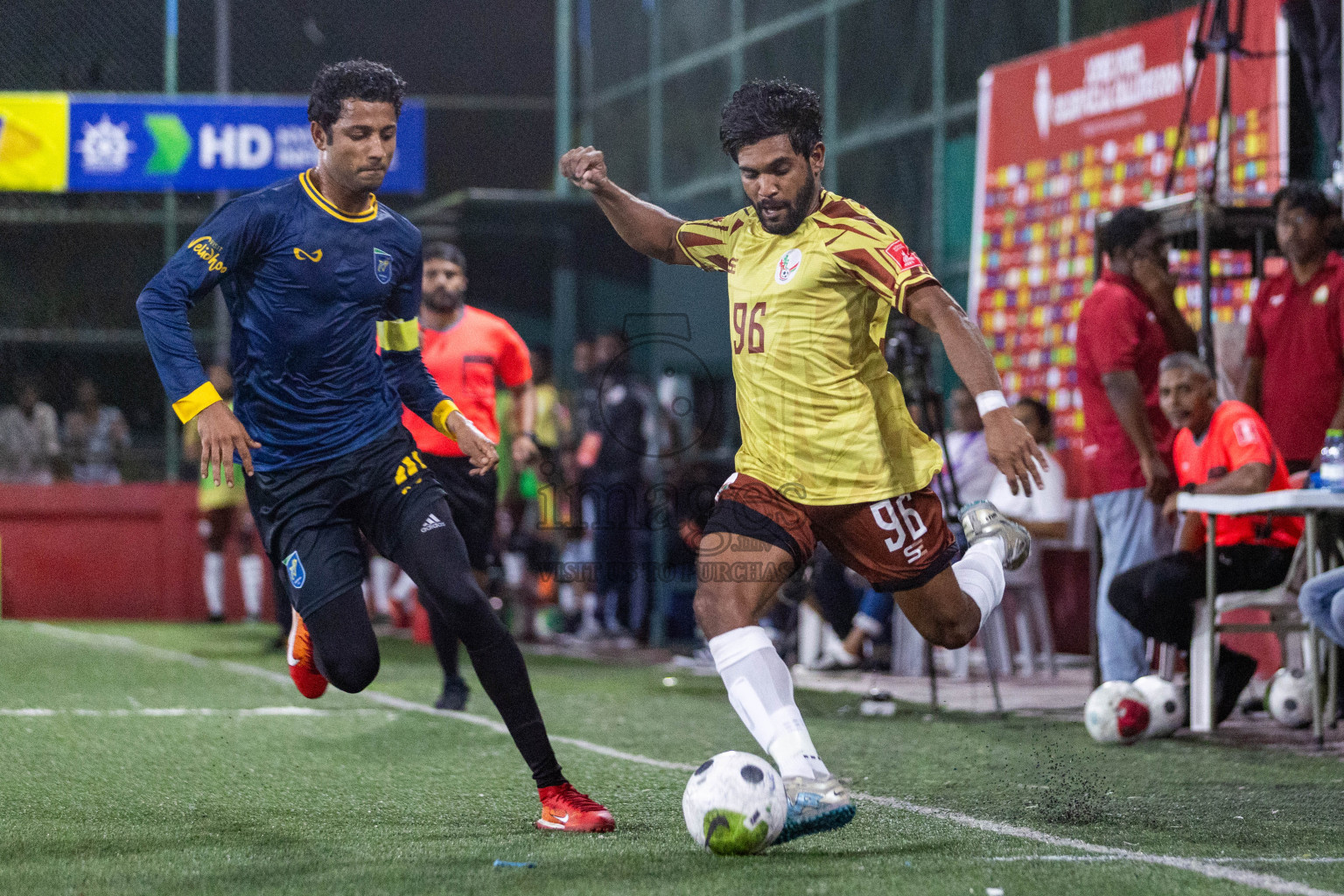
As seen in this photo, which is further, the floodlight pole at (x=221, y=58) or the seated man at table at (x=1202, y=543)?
the floodlight pole at (x=221, y=58)

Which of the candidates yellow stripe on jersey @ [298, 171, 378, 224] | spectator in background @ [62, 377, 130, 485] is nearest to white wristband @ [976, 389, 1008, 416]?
yellow stripe on jersey @ [298, 171, 378, 224]

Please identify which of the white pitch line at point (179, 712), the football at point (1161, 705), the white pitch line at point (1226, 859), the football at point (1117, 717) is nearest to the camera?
the white pitch line at point (1226, 859)

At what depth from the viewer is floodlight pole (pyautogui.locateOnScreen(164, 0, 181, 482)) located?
1619cm

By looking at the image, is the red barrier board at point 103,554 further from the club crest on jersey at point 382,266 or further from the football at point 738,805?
the football at point 738,805

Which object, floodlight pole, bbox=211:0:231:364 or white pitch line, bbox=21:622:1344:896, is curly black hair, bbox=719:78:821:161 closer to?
white pitch line, bbox=21:622:1344:896

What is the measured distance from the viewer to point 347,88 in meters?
4.82

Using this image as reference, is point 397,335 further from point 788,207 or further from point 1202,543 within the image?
point 1202,543

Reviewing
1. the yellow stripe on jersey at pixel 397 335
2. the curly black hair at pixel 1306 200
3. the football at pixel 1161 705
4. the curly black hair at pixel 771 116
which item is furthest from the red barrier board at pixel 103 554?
the curly black hair at pixel 771 116

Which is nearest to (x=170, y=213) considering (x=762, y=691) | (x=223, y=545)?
(x=223, y=545)

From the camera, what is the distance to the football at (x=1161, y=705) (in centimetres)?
698

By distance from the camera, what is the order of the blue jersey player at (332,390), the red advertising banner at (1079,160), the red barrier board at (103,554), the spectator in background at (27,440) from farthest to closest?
the spectator in background at (27,440), the red barrier board at (103,554), the red advertising banner at (1079,160), the blue jersey player at (332,390)

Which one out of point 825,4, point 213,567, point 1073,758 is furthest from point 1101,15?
point 213,567

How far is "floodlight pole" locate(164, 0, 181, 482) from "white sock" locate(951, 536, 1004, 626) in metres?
12.1

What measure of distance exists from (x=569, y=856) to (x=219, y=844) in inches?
37.7
